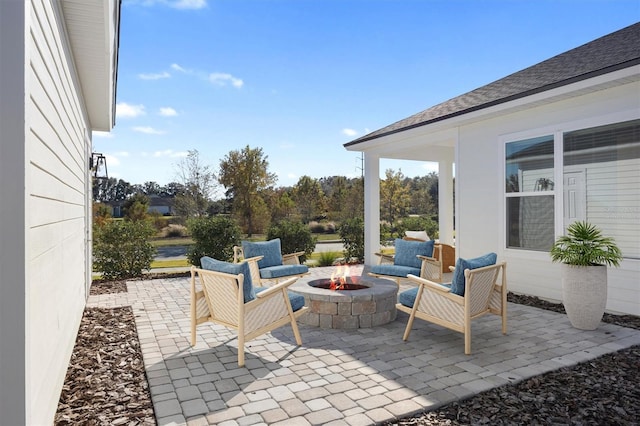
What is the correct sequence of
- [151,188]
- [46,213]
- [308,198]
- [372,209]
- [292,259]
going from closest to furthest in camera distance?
[46,213] < [292,259] < [372,209] < [308,198] < [151,188]

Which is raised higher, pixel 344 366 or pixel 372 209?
pixel 372 209

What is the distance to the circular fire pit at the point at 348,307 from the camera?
4926 millimetres

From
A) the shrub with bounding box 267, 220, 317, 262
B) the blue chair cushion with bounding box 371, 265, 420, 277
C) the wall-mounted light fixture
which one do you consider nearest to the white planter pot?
the blue chair cushion with bounding box 371, 265, 420, 277

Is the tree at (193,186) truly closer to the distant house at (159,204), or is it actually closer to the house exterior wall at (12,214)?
the distant house at (159,204)

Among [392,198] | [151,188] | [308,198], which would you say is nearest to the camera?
[392,198]

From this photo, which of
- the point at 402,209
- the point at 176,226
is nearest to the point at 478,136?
the point at 402,209

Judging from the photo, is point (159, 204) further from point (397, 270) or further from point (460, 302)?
point (460, 302)

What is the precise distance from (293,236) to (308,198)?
40.3ft

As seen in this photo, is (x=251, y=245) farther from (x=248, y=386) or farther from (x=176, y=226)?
(x=176, y=226)

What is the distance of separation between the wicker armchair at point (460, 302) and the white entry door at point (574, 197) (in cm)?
244

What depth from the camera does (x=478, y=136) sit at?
7.72 m

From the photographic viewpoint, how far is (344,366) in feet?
12.3

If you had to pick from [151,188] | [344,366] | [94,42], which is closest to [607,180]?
[344,366]

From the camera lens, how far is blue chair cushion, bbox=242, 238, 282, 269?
7152 mm
